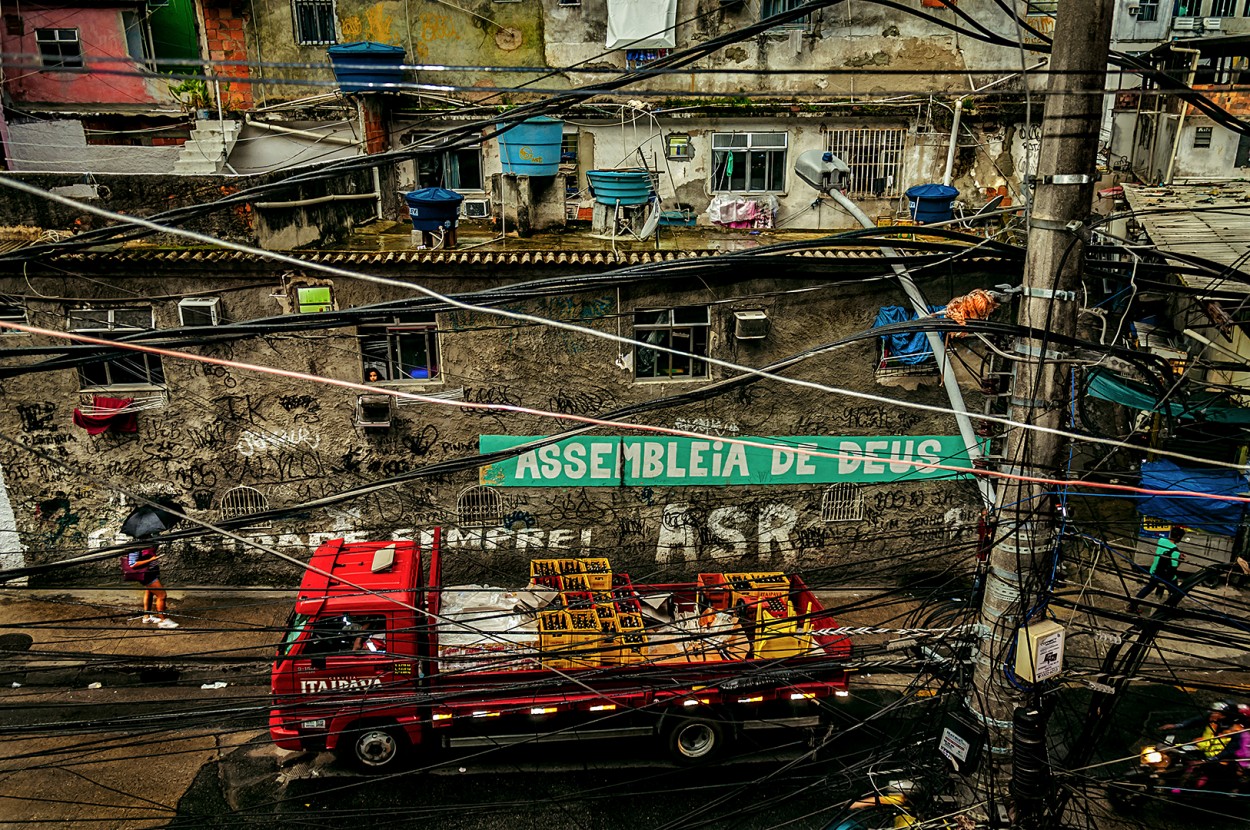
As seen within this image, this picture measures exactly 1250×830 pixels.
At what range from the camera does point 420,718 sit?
9711 mm

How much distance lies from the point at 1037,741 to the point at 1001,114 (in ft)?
52.0

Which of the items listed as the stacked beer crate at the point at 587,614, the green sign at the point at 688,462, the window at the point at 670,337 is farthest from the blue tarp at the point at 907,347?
the stacked beer crate at the point at 587,614

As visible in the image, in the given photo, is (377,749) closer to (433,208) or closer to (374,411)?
(374,411)

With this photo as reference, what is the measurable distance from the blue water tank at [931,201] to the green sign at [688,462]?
11.0ft

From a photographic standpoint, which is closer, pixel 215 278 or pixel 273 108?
pixel 215 278

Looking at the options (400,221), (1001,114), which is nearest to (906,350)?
(1001,114)

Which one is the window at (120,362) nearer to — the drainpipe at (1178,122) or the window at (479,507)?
the window at (479,507)

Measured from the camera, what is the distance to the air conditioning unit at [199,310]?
42.8 feet

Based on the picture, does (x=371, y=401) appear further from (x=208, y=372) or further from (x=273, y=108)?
(x=273, y=108)

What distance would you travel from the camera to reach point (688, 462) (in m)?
13.8

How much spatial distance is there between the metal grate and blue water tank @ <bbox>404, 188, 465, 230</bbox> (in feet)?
23.7

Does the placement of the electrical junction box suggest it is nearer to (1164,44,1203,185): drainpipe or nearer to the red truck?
the red truck

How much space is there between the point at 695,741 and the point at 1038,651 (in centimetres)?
518

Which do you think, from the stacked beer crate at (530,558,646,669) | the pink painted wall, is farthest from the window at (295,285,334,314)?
the pink painted wall
